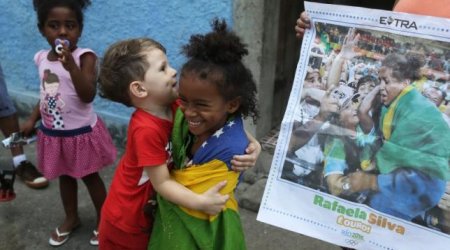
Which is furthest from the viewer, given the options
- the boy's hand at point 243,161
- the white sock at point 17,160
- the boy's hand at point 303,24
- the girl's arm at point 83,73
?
the white sock at point 17,160

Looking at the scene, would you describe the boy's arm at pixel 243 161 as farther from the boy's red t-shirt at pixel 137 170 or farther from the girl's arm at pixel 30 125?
the girl's arm at pixel 30 125

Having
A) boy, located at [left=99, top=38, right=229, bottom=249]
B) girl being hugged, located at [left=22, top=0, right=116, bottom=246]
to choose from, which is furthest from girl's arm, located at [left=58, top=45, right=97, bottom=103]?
boy, located at [left=99, top=38, right=229, bottom=249]

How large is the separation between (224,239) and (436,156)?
2.18 feet

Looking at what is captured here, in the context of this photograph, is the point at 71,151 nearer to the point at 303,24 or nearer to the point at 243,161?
the point at 243,161

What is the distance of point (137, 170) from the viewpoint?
1647mm

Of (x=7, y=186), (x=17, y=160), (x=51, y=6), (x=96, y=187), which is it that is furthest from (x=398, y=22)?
(x=17, y=160)

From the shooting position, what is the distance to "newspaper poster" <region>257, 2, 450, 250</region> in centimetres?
136

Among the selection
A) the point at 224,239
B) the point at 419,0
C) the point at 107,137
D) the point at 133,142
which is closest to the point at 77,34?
the point at 107,137

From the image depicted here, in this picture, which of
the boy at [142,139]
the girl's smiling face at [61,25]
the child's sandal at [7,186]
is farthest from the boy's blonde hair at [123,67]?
the child's sandal at [7,186]

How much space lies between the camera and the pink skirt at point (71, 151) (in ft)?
8.16

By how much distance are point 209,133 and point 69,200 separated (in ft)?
4.95

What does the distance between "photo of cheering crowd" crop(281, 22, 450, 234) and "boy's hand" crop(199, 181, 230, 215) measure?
0.77 ft

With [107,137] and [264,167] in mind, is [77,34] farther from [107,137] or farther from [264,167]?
[264,167]

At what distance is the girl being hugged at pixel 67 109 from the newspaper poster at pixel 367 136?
121cm
